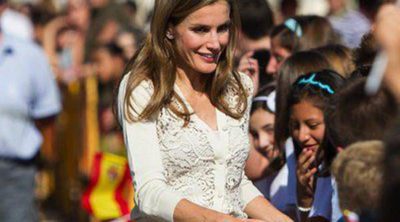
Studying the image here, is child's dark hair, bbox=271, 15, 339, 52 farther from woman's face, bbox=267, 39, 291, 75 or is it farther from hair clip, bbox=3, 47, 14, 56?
hair clip, bbox=3, 47, 14, 56

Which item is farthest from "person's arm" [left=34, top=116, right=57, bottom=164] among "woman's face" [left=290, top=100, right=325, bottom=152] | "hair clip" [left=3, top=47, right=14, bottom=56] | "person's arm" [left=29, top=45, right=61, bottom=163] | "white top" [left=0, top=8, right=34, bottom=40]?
"woman's face" [left=290, top=100, right=325, bottom=152]

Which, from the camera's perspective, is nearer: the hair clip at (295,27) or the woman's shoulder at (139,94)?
the woman's shoulder at (139,94)

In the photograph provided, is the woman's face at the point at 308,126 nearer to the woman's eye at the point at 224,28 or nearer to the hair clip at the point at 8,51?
the woman's eye at the point at 224,28

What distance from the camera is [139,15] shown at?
790 inches

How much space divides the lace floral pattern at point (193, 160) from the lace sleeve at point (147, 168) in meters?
0.05

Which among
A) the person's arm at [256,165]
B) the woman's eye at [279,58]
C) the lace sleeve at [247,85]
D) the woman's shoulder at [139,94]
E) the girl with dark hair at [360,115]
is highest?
the girl with dark hair at [360,115]

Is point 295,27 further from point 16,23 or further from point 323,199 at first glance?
point 16,23

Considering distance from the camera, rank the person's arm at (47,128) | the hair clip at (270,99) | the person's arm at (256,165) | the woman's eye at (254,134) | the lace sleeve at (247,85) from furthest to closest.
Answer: the person's arm at (47,128)
the woman's eye at (254,134)
the hair clip at (270,99)
the person's arm at (256,165)
the lace sleeve at (247,85)

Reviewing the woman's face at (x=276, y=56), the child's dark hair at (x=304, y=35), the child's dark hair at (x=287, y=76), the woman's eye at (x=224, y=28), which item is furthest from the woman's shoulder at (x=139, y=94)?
the child's dark hair at (x=304, y=35)

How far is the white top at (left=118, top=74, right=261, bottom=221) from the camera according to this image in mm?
4684

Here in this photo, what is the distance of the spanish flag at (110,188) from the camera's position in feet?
32.9

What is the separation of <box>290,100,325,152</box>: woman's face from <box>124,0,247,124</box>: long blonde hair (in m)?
0.71

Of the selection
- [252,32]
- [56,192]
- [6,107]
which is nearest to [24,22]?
[56,192]

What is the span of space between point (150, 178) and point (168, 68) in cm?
49
